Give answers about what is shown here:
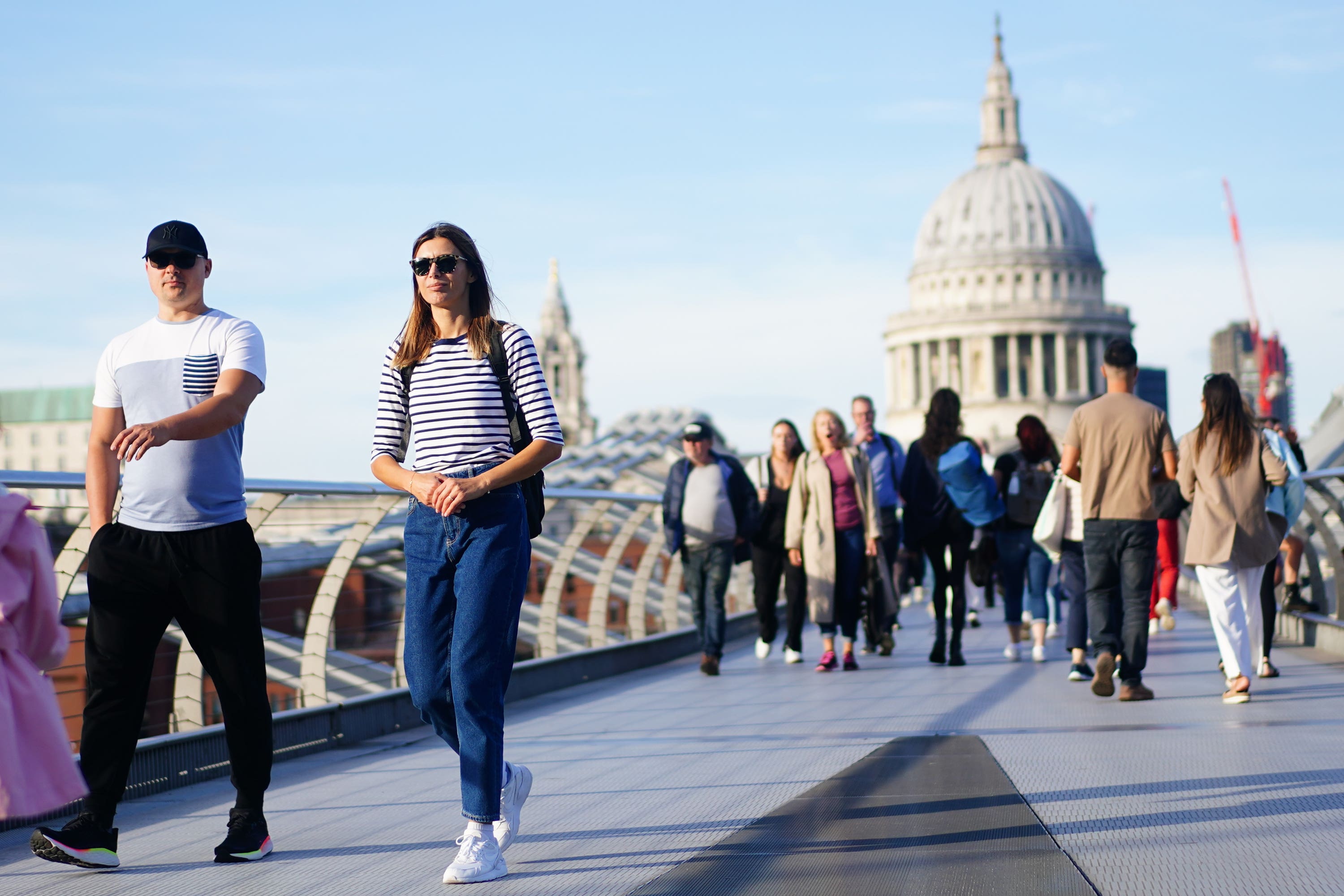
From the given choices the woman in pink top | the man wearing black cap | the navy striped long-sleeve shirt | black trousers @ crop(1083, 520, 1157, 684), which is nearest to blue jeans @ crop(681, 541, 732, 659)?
the woman in pink top

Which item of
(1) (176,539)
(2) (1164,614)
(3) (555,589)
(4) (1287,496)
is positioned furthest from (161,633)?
(2) (1164,614)

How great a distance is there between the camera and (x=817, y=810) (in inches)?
216

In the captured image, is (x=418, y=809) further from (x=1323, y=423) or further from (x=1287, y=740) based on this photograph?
(x=1323, y=423)

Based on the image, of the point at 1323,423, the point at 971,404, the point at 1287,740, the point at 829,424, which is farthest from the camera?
the point at 971,404

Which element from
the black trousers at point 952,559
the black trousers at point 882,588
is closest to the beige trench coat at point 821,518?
the black trousers at point 882,588

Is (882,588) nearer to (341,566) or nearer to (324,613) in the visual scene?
(341,566)

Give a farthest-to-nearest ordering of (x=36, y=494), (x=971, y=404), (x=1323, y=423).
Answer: (x=971, y=404), (x=1323, y=423), (x=36, y=494)

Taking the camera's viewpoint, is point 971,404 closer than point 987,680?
No

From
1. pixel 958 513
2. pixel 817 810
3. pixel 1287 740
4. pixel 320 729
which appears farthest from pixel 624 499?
pixel 817 810

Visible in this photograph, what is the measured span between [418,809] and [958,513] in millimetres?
6577

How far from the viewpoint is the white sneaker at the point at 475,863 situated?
4488mm

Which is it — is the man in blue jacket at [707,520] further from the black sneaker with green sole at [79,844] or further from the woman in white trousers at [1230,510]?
the black sneaker with green sole at [79,844]

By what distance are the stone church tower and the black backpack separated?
136694mm

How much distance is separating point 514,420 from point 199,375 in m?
0.98
